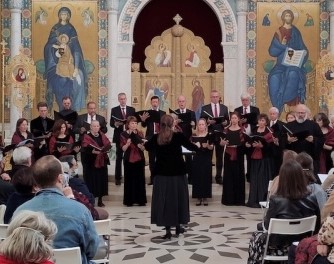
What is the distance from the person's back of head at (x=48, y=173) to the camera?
4.18 meters

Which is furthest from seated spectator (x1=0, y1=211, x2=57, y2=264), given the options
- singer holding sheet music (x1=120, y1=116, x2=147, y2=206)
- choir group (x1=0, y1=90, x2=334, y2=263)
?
singer holding sheet music (x1=120, y1=116, x2=147, y2=206)

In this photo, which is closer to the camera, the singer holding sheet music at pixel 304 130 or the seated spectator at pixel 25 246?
the seated spectator at pixel 25 246

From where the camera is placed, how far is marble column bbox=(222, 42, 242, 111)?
570 inches

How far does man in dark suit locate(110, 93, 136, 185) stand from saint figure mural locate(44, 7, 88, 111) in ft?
9.50

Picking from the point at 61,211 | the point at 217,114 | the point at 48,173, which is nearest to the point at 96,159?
the point at 217,114

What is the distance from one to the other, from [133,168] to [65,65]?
15.4 feet

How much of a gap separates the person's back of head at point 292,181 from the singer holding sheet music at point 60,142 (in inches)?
191

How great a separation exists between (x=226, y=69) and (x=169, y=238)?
23.7 feet

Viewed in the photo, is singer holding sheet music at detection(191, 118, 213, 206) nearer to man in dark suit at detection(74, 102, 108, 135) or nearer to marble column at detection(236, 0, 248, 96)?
man in dark suit at detection(74, 102, 108, 135)

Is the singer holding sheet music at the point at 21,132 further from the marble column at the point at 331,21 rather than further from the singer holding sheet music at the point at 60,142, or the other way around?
the marble column at the point at 331,21

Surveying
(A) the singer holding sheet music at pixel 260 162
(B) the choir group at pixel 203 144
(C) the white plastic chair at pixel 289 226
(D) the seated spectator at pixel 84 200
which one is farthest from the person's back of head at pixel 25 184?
(A) the singer holding sheet music at pixel 260 162

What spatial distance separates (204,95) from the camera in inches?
583

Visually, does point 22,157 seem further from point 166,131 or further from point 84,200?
point 166,131

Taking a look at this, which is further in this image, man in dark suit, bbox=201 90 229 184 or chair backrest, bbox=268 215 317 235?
man in dark suit, bbox=201 90 229 184
